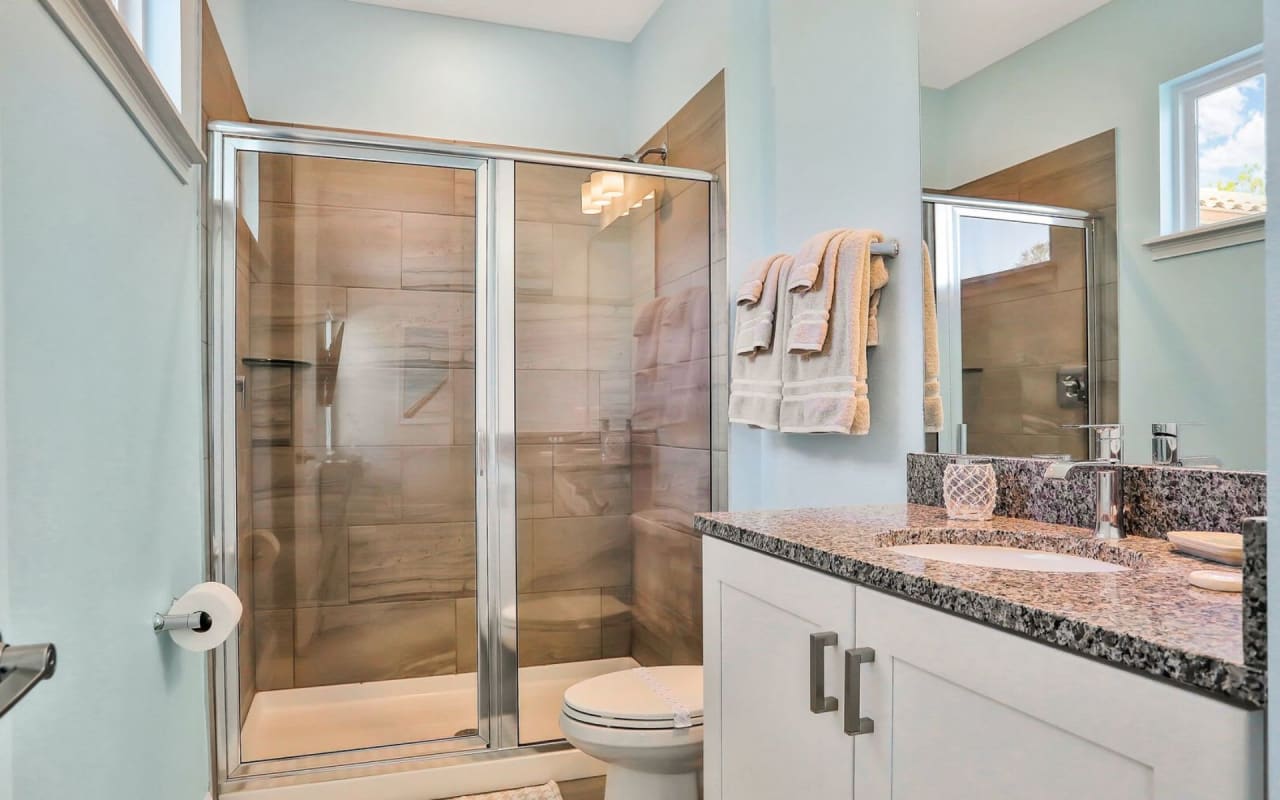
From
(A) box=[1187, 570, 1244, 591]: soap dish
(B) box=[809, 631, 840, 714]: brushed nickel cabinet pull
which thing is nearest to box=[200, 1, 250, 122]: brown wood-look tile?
(B) box=[809, 631, 840, 714]: brushed nickel cabinet pull

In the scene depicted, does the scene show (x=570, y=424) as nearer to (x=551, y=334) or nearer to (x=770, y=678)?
(x=551, y=334)

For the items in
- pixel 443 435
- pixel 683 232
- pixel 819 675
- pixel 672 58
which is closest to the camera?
pixel 819 675

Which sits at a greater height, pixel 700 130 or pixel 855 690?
pixel 700 130

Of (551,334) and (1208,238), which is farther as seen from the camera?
(551,334)

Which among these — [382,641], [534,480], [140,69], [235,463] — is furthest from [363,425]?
[140,69]

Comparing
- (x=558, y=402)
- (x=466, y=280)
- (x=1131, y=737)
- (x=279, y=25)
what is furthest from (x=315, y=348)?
(x=1131, y=737)

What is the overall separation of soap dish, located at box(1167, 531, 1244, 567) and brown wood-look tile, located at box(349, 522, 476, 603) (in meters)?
1.84

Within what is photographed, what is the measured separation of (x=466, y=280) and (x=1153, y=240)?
1.78 m

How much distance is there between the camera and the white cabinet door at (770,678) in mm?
1052

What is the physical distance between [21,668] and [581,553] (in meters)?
1.98

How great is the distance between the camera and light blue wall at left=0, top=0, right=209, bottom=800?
2.39 ft

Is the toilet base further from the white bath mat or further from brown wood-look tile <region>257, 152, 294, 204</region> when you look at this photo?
brown wood-look tile <region>257, 152, 294, 204</region>

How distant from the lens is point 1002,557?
124 cm

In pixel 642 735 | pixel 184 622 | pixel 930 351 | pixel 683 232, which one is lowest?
pixel 642 735
